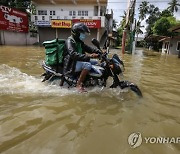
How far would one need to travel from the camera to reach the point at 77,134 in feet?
8.77

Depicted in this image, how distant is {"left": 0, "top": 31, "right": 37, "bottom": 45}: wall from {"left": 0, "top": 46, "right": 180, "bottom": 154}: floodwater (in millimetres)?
21547

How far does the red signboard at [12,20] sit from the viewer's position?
923 inches

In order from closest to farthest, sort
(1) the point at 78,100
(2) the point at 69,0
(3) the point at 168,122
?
(3) the point at 168,122 → (1) the point at 78,100 → (2) the point at 69,0

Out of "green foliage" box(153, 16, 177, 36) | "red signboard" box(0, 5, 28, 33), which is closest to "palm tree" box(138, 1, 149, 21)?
"green foliage" box(153, 16, 177, 36)

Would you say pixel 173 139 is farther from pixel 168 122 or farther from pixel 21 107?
pixel 21 107

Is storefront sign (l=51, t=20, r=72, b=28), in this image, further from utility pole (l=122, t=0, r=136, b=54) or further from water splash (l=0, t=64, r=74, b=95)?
water splash (l=0, t=64, r=74, b=95)

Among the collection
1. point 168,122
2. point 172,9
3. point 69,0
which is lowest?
point 168,122

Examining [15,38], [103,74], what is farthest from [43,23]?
[103,74]

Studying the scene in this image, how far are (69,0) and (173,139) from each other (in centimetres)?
2730

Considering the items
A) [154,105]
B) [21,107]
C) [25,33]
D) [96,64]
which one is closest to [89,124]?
[21,107]

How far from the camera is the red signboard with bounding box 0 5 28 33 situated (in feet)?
76.9

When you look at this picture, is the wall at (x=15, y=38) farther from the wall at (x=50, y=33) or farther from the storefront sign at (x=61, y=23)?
the storefront sign at (x=61, y=23)

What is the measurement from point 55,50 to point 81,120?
2.02 m

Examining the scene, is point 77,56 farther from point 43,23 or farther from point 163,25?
point 163,25
